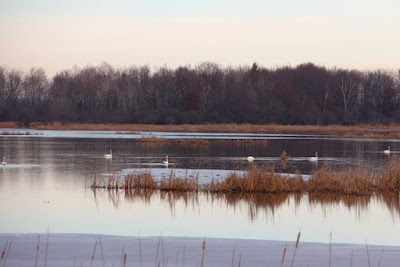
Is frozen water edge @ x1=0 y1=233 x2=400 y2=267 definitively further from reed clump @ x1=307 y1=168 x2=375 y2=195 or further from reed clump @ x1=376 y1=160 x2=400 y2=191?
reed clump @ x1=376 y1=160 x2=400 y2=191

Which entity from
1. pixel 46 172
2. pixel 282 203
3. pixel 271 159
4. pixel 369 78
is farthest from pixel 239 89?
pixel 282 203

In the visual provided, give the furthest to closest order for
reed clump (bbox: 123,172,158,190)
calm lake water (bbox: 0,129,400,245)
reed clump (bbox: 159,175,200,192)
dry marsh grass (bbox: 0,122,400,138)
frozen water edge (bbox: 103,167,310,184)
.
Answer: dry marsh grass (bbox: 0,122,400,138) < frozen water edge (bbox: 103,167,310,184) < reed clump (bbox: 123,172,158,190) < reed clump (bbox: 159,175,200,192) < calm lake water (bbox: 0,129,400,245)

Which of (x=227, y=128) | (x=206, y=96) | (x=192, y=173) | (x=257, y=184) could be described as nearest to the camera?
(x=257, y=184)

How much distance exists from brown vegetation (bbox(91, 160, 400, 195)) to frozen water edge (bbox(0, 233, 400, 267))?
663 cm

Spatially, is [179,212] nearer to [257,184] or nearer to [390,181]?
[257,184]

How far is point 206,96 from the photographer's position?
78125 millimetres

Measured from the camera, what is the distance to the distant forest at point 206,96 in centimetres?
7562

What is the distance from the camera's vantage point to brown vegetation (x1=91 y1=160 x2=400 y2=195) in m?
18.4

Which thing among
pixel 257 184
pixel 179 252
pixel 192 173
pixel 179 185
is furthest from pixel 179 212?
pixel 192 173

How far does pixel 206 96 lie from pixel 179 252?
68179 millimetres

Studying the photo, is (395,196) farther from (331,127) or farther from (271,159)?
(331,127)

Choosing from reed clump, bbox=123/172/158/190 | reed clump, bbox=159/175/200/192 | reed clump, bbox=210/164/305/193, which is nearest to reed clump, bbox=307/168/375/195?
reed clump, bbox=210/164/305/193

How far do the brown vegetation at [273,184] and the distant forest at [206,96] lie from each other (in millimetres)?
53822

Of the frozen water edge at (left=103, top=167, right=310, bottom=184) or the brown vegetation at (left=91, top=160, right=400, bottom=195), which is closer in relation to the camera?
the brown vegetation at (left=91, top=160, right=400, bottom=195)
